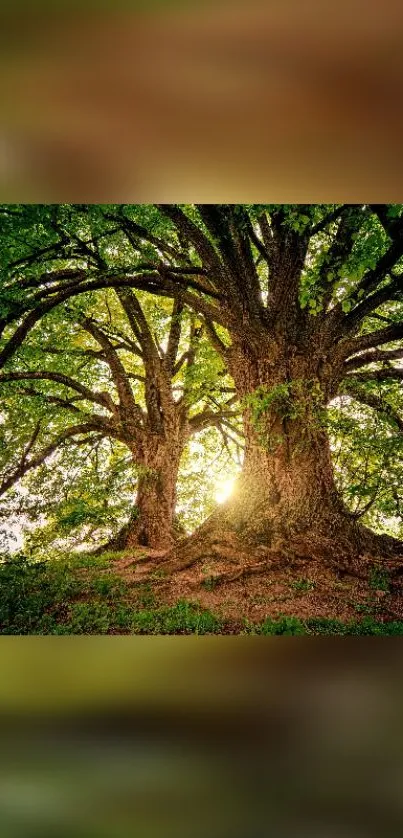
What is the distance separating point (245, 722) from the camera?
1.95 m

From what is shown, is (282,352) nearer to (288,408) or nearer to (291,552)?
(288,408)

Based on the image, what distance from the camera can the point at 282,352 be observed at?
21.2 feet

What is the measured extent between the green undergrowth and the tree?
28.3 inches

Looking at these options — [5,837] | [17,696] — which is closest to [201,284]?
[17,696]

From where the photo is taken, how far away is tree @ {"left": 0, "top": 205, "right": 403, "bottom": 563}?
614cm

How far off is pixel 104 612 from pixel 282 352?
3058 millimetres

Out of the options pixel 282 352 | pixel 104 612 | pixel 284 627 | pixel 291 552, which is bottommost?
pixel 284 627

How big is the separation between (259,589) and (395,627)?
47.2 inches

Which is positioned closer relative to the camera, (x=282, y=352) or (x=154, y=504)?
(x=282, y=352)

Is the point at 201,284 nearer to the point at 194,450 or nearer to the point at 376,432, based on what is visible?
the point at 376,432

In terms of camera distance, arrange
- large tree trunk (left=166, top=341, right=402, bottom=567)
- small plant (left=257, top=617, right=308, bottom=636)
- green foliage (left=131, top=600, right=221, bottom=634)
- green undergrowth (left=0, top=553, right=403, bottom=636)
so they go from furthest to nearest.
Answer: large tree trunk (left=166, top=341, right=402, bottom=567) < green foliage (left=131, top=600, right=221, bottom=634) < green undergrowth (left=0, top=553, right=403, bottom=636) < small plant (left=257, top=617, right=308, bottom=636)
